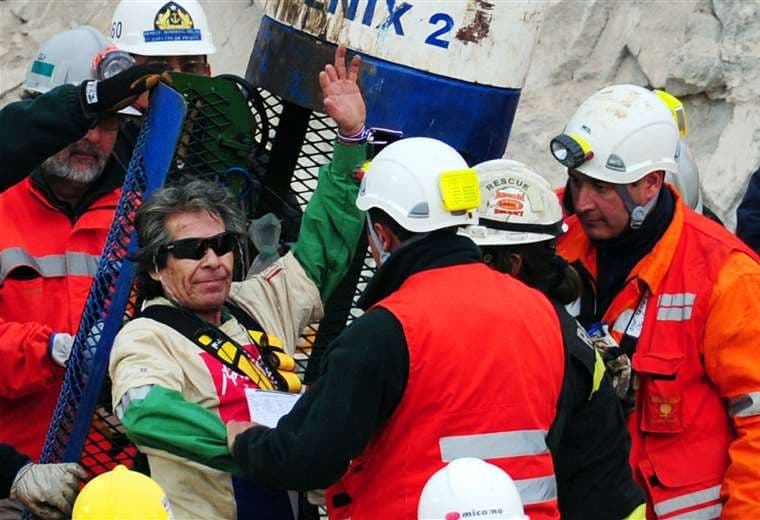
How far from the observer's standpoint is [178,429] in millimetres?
4535

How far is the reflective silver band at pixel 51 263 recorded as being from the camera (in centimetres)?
565

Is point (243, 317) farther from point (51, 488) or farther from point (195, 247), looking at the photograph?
point (51, 488)

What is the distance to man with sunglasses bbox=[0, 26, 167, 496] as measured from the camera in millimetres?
5320

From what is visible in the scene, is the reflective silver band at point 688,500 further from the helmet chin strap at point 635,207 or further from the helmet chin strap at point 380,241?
the helmet chin strap at point 380,241

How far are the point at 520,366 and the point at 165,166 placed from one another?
56.6 inches

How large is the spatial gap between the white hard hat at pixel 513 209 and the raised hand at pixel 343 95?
461 millimetres

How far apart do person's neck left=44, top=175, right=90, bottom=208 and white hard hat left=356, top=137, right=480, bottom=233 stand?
1.53 m

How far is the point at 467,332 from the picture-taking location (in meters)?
4.30

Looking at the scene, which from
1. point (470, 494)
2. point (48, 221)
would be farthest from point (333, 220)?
point (470, 494)

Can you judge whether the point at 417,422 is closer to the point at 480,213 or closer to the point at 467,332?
the point at 467,332

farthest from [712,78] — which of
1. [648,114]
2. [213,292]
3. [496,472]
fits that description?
[496,472]

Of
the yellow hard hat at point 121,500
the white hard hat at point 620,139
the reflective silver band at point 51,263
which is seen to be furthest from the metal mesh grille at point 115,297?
the yellow hard hat at point 121,500

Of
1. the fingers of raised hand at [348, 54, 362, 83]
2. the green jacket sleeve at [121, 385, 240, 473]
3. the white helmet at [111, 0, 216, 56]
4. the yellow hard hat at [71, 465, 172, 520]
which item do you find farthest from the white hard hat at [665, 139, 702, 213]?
the yellow hard hat at [71, 465, 172, 520]

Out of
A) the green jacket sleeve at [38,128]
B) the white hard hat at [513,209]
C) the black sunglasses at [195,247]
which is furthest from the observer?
the green jacket sleeve at [38,128]
